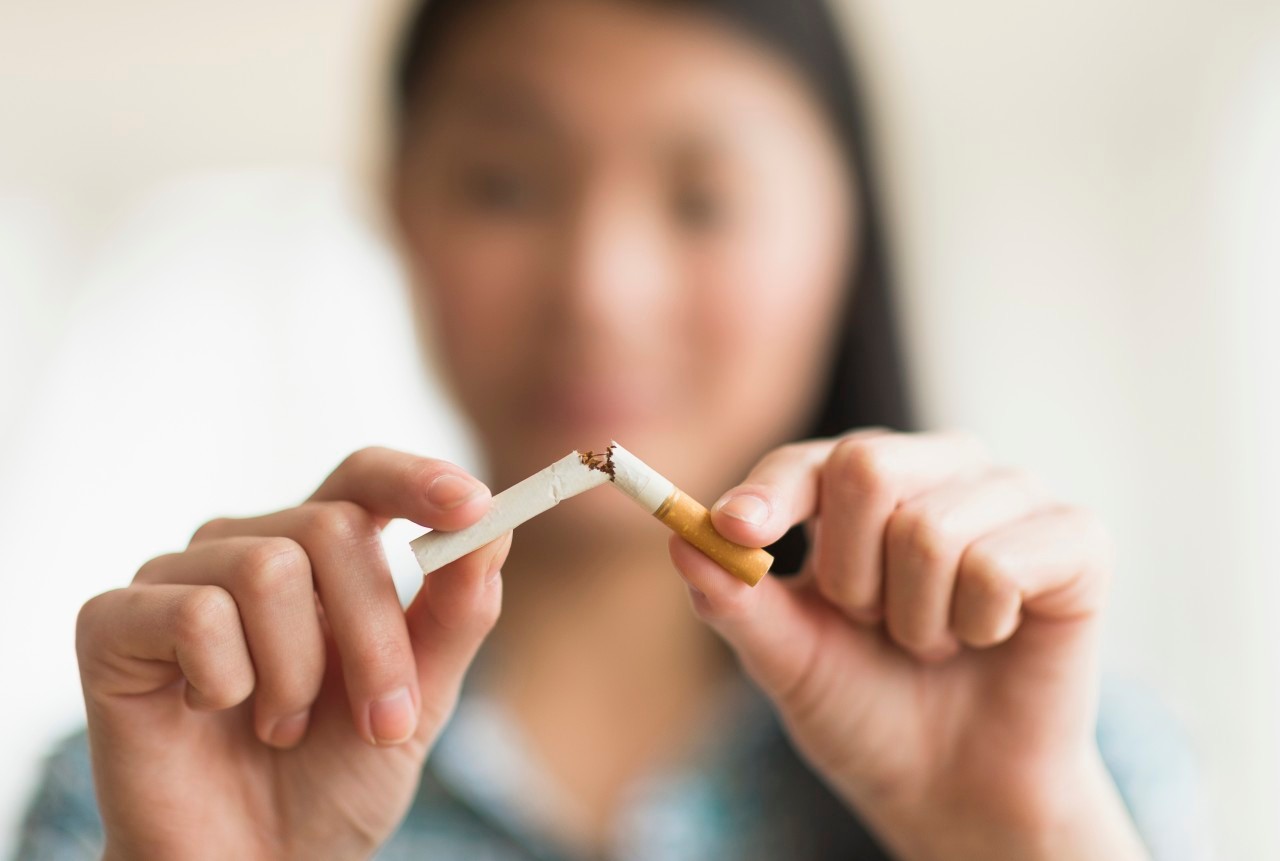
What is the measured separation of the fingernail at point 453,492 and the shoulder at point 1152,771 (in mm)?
1216

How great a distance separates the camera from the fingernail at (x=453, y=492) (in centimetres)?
65

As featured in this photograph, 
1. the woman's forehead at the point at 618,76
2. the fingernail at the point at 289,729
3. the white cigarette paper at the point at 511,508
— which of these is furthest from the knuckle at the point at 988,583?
the woman's forehead at the point at 618,76

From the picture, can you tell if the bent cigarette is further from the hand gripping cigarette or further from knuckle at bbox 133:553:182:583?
knuckle at bbox 133:553:182:583

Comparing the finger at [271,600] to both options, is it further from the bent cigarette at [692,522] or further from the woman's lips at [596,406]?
the woman's lips at [596,406]

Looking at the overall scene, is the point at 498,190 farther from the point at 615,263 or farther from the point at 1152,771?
the point at 1152,771

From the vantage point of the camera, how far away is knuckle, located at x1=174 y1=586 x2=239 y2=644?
684 mm

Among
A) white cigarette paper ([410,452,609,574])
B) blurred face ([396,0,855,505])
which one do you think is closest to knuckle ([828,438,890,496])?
white cigarette paper ([410,452,609,574])

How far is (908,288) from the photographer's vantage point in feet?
7.79

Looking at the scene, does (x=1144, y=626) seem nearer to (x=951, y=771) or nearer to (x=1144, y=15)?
(x=1144, y=15)

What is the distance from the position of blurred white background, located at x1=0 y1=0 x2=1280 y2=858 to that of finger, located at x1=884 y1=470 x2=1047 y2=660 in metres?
1.72

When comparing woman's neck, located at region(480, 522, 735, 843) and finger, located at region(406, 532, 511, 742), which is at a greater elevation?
finger, located at region(406, 532, 511, 742)

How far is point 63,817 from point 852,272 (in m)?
1.50

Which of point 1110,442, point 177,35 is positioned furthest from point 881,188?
point 177,35

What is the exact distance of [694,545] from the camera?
703 mm
